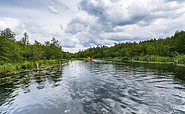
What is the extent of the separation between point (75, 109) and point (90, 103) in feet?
3.89

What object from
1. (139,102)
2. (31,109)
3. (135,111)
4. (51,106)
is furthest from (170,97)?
(31,109)

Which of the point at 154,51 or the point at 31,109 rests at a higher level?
the point at 154,51

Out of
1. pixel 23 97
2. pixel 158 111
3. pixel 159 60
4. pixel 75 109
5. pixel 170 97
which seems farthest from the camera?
pixel 159 60

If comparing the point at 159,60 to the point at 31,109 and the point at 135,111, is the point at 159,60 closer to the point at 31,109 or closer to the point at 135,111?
the point at 135,111

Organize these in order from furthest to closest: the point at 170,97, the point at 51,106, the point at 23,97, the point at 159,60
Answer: the point at 159,60
the point at 23,97
the point at 170,97
the point at 51,106

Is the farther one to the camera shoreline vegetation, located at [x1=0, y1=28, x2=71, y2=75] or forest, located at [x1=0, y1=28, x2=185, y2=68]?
forest, located at [x1=0, y1=28, x2=185, y2=68]

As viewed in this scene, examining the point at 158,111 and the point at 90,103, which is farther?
the point at 90,103

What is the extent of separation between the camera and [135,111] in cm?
613

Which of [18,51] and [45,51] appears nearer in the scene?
[18,51]

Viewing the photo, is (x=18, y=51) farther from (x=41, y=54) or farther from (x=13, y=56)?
(x=41, y=54)

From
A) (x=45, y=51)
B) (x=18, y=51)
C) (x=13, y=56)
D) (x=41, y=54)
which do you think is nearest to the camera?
(x=13, y=56)

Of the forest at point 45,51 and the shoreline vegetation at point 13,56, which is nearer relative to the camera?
the shoreline vegetation at point 13,56

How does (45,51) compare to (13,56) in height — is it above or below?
above

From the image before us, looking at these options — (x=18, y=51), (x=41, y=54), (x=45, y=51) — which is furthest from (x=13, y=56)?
(x=45, y=51)
